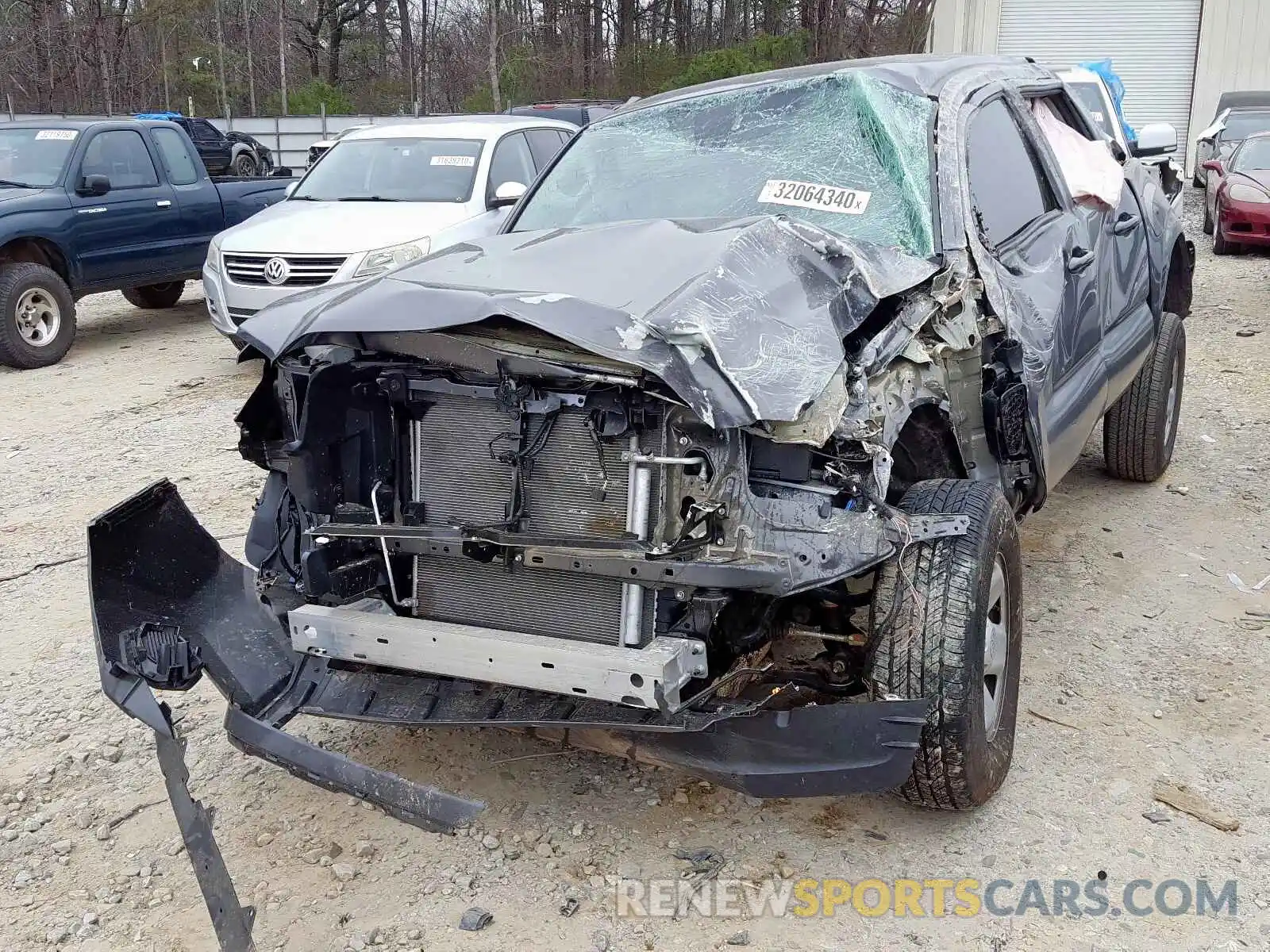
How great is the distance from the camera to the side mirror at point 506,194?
309 inches

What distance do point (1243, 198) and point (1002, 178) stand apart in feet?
33.8

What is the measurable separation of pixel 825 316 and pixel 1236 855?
174cm

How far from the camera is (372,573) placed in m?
3.13

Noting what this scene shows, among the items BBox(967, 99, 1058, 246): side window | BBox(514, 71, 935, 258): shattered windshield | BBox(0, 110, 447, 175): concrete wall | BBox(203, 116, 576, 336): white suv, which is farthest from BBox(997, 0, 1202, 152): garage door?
BBox(514, 71, 935, 258): shattered windshield

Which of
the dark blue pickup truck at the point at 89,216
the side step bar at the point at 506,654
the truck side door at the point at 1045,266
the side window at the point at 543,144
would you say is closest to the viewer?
the side step bar at the point at 506,654

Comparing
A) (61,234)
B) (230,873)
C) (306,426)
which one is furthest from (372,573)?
(61,234)

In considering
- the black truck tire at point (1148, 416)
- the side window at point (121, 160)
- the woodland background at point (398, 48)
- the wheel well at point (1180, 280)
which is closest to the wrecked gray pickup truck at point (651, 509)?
the black truck tire at point (1148, 416)

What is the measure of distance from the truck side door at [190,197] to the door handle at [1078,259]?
8.56 metres

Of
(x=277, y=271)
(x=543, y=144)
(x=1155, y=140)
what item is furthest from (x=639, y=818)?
(x=543, y=144)

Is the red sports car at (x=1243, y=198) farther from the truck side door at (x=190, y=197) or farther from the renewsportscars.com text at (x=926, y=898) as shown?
the renewsportscars.com text at (x=926, y=898)

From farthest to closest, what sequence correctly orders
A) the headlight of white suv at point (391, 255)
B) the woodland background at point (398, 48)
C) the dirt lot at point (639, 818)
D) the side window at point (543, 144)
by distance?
the woodland background at point (398, 48) → the side window at point (543, 144) → the headlight of white suv at point (391, 255) → the dirt lot at point (639, 818)

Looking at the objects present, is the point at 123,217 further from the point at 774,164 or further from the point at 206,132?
the point at 206,132

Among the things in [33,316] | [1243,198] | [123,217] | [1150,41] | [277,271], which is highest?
[1150,41]

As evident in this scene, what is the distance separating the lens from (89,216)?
9.52 m
